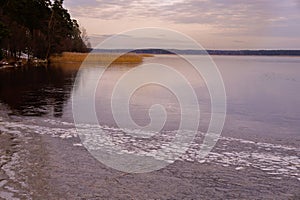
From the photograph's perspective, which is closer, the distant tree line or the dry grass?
the distant tree line

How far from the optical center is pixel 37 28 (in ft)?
218

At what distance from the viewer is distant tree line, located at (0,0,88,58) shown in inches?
2174

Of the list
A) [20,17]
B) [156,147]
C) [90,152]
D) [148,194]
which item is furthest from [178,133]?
[20,17]

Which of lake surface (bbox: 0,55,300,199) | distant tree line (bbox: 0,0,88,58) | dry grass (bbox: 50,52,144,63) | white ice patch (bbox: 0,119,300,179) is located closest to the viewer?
lake surface (bbox: 0,55,300,199)

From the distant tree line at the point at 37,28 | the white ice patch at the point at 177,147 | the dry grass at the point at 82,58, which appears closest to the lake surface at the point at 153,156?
the white ice patch at the point at 177,147

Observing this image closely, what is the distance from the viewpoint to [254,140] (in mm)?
10312

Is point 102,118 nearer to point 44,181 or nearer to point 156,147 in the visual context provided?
point 156,147

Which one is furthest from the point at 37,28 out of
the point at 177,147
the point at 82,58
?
the point at 177,147

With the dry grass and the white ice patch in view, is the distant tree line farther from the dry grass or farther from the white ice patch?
the white ice patch

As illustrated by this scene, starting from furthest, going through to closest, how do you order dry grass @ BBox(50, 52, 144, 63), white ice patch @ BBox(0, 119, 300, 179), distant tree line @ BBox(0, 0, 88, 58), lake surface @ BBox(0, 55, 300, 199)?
dry grass @ BBox(50, 52, 144, 63) < distant tree line @ BBox(0, 0, 88, 58) < white ice patch @ BBox(0, 119, 300, 179) < lake surface @ BBox(0, 55, 300, 199)

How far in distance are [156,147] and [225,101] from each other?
10263 millimetres

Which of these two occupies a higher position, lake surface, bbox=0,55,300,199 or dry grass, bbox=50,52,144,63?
A: dry grass, bbox=50,52,144,63

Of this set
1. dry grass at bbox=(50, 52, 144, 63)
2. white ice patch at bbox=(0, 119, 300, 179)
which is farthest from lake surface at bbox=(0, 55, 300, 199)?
dry grass at bbox=(50, 52, 144, 63)

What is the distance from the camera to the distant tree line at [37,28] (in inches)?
2174
